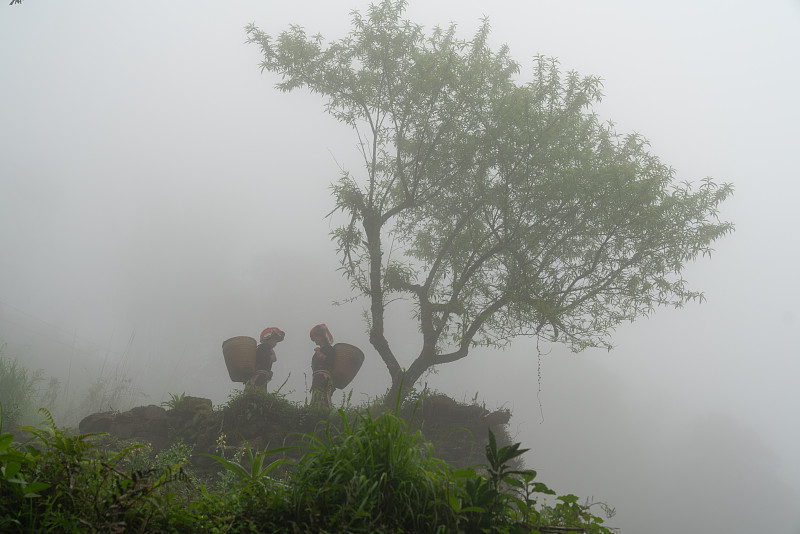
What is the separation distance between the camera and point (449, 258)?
30.9 feet

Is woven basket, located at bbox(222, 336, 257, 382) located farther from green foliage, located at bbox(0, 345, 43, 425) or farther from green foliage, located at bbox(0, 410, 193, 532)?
green foliage, located at bbox(0, 410, 193, 532)

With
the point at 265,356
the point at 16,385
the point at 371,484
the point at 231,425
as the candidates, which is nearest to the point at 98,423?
the point at 231,425

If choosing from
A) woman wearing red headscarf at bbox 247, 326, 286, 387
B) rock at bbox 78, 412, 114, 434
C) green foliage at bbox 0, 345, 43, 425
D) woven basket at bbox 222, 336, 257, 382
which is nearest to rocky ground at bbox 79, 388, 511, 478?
rock at bbox 78, 412, 114, 434

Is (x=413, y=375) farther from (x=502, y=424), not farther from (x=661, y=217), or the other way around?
(x=661, y=217)

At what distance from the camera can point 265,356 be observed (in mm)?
8961

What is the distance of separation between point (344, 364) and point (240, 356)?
1913mm

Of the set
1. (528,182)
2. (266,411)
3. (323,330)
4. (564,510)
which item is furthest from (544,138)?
(564,510)

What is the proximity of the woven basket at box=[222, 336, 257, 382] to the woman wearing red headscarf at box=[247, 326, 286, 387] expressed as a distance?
17cm

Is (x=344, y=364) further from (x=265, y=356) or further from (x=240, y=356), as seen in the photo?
(x=240, y=356)

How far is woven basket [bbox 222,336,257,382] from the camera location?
848 centimetres

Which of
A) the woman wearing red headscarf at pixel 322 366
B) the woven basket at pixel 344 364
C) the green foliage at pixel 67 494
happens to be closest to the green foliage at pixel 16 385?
the woman wearing red headscarf at pixel 322 366

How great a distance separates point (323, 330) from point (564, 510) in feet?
25.0

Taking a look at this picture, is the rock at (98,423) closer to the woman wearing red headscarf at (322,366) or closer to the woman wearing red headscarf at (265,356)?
the woman wearing red headscarf at (265,356)

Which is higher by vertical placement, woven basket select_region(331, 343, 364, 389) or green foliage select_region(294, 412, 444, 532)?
woven basket select_region(331, 343, 364, 389)
